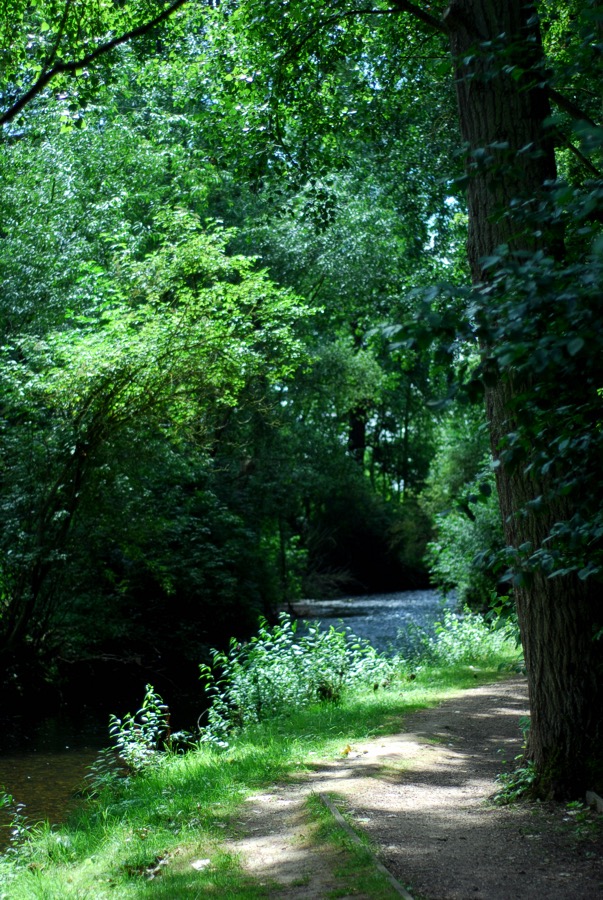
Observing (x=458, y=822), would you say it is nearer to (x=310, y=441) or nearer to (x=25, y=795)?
(x=25, y=795)

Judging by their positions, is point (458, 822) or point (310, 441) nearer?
point (458, 822)

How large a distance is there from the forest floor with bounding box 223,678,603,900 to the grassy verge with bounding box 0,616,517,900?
0.64ft

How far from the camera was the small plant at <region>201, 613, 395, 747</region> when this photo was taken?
9547 mm

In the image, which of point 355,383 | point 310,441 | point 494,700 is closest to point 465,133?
point 494,700

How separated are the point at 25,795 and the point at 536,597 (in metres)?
6.07

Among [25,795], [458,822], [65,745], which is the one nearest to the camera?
[458,822]

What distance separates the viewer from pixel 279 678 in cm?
993

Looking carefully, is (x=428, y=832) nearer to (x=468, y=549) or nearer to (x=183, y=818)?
(x=183, y=818)

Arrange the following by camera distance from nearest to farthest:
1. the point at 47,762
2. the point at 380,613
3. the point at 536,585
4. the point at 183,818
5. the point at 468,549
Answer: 1. the point at 536,585
2. the point at 183,818
3. the point at 47,762
4. the point at 468,549
5. the point at 380,613

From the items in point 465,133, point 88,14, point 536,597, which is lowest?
point 536,597

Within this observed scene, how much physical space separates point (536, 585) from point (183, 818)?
2.94 meters

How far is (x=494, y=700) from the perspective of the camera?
9570mm

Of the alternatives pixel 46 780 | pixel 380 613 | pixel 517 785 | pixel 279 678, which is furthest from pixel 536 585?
pixel 380 613

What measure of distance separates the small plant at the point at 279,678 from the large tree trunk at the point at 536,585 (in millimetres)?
4435
